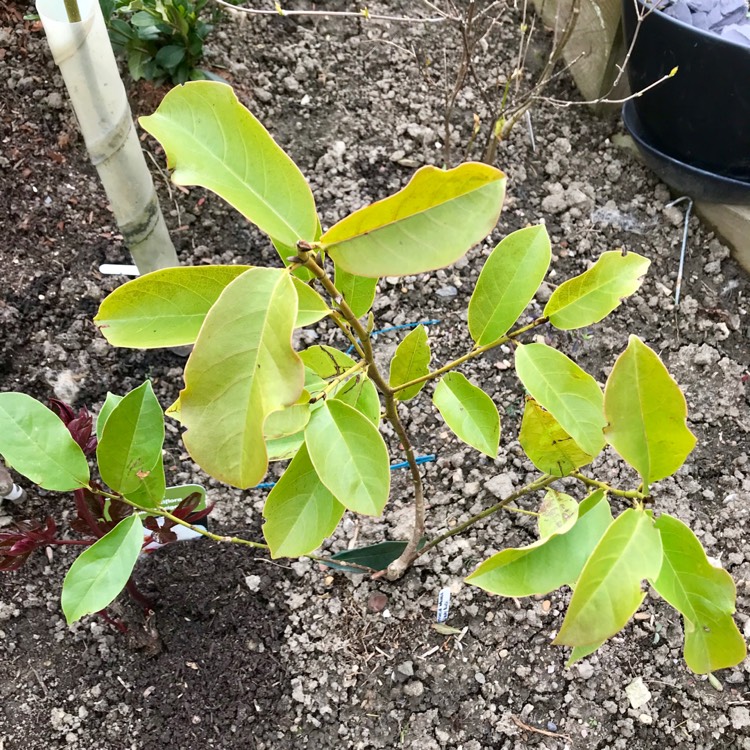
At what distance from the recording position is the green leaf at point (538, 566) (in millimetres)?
742

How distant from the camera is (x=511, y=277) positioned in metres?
0.86

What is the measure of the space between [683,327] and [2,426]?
154 centimetres

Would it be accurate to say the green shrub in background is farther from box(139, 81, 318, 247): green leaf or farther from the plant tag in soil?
the plant tag in soil

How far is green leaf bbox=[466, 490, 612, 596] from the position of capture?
0.74 metres

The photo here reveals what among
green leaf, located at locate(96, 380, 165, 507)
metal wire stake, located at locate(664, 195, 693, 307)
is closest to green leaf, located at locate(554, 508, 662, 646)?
green leaf, located at locate(96, 380, 165, 507)

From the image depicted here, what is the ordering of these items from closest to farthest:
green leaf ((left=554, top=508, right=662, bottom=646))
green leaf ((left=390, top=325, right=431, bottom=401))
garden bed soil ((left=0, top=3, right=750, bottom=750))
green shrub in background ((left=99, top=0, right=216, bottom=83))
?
green leaf ((left=554, top=508, right=662, bottom=646)) → green leaf ((left=390, top=325, right=431, bottom=401)) → garden bed soil ((left=0, top=3, right=750, bottom=750)) → green shrub in background ((left=99, top=0, right=216, bottom=83))

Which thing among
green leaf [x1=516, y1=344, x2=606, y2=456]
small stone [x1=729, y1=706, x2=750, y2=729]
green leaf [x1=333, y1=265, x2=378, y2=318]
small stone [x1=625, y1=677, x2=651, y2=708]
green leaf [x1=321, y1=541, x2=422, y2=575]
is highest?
green leaf [x1=333, y1=265, x2=378, y2=318]

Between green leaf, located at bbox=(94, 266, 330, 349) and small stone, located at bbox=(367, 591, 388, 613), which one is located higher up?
green leaf, located at bbox=(94, 266, 330, 349)

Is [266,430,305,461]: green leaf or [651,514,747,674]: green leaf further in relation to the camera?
[266,430,305,461]: green leaf

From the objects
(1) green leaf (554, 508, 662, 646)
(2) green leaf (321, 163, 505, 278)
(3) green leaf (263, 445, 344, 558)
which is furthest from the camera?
(3) green leaf (263, 445, 344, 558)

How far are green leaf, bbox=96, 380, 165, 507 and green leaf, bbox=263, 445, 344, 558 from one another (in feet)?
0.63

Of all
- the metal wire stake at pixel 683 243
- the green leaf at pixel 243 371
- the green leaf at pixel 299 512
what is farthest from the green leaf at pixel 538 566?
the metal wire stake at pixel 683 243

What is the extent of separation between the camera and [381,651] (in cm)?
131

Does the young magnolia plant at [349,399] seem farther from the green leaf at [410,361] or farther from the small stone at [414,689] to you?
the small stone at [414,689]
